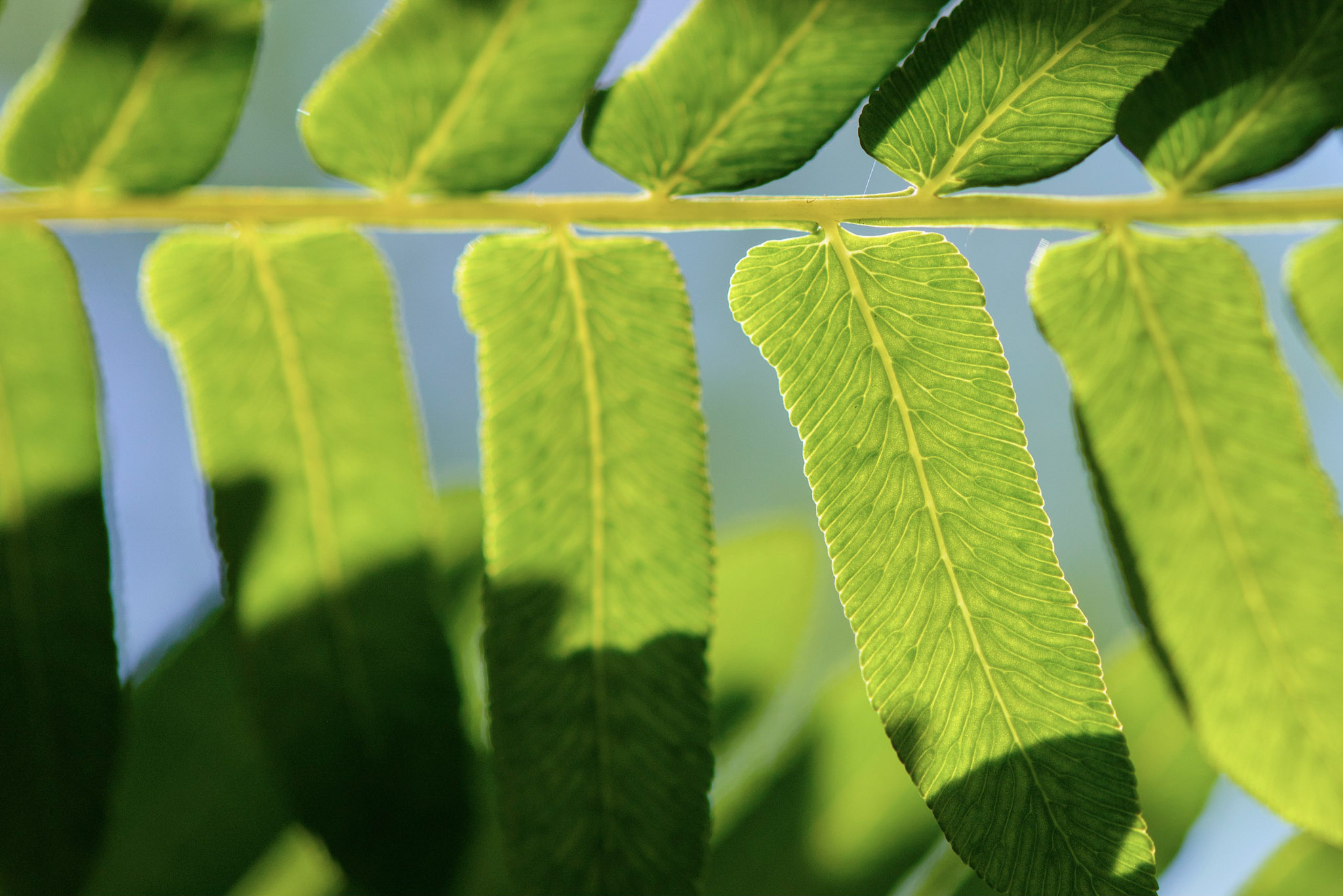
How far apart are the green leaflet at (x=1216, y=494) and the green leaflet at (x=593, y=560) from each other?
1.43 feet

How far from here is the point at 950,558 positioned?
0.78m

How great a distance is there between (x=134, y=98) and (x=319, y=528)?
0.47m

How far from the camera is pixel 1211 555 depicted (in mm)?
863

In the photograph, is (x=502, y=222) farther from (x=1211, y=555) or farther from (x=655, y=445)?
(x=1211, y=555)

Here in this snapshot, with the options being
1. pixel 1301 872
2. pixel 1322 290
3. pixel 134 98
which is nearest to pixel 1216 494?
pixel 1322 290

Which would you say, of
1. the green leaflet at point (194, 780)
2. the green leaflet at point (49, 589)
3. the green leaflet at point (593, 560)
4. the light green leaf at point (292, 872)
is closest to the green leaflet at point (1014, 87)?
the green leaflet at point (593, 560)

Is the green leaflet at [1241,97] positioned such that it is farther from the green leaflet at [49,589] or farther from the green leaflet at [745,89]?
the green leaflet at [49,589]

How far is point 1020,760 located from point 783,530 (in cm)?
54

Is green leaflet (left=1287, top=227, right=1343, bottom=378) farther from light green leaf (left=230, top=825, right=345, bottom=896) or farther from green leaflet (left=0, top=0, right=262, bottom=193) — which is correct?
light green leaf (left=230, top=825, right=345, bottom=896)

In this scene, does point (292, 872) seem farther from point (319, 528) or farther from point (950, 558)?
point (950, 558)

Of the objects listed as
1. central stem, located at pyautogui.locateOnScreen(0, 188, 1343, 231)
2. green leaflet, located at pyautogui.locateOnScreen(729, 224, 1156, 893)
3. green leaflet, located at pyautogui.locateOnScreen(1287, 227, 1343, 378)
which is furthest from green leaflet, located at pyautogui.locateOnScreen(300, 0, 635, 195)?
green leaflet, located at pyautogui.locateOnScreen(1287, 227, 1343, 378)

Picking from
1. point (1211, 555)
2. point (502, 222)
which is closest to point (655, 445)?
point (502, 222)

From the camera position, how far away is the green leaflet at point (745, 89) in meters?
0.76

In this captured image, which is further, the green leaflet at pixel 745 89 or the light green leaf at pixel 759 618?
the light green leaf at pixel 759 618
